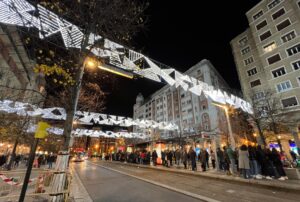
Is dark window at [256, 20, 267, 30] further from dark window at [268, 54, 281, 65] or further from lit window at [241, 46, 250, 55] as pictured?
dark window at [268, 54, 281, 65]

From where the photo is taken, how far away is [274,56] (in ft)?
93.0

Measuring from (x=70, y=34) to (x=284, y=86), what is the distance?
33017 mm

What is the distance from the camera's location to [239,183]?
351 inches

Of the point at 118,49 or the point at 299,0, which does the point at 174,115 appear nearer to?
the point at 299,0

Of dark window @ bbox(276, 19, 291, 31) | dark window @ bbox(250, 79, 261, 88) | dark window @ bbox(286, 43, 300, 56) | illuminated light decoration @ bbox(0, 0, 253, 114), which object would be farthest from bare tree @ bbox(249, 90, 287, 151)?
illuminated light decoration @ bbox(0, 0, 253, 114)

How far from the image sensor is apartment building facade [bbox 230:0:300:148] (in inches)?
992

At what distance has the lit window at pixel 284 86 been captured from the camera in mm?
25828

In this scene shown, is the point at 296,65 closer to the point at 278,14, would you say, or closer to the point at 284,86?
the point at 284,86

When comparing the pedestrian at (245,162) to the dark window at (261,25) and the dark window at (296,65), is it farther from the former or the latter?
the dark window at (261,25)

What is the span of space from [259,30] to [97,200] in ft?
129

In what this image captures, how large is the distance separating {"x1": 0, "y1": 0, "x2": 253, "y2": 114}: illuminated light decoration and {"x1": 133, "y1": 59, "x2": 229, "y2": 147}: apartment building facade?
25591 millimetres

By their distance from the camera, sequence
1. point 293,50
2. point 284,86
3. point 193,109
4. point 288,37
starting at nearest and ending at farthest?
point 293,50
point 284,86
point 288,37
point 193,109

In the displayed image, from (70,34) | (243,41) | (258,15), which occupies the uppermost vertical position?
(258,15)

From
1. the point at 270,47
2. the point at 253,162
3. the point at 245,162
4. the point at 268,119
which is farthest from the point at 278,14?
the point at 245,162
